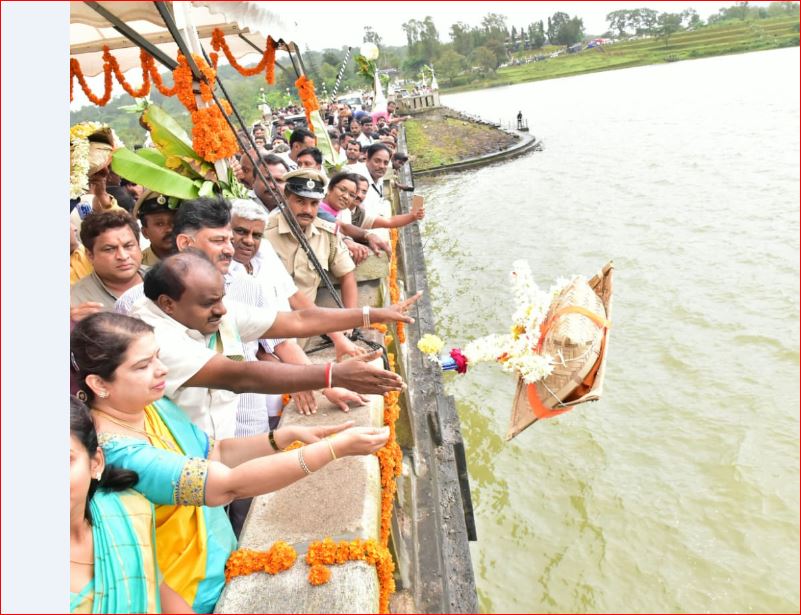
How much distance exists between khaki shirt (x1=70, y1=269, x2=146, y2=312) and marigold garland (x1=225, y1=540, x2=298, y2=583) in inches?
61.7

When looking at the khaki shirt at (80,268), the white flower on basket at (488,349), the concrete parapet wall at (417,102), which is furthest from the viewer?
the concrete parapet wall at (417,102)

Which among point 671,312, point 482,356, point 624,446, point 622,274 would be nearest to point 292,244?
point 482,356

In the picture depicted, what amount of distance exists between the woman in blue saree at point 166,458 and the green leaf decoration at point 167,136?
2.21 m

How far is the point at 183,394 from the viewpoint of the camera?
6.93 ft

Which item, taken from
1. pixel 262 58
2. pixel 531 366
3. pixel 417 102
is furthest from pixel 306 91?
pixel 417 102

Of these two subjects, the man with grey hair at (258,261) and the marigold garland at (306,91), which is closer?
the man with grey hair at (258,261)

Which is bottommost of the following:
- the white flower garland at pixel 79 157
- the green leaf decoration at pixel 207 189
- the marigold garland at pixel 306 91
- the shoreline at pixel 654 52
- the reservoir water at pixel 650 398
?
the reservoir water at pixel 650 398

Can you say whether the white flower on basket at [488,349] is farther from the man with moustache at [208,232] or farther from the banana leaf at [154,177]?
the banana leaf at [154,177]

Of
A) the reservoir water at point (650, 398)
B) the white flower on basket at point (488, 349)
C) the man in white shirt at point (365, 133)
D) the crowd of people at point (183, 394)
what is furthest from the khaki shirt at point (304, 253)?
the man in white shirt at point (365, 133)

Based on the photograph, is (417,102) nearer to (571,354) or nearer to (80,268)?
(80,268)

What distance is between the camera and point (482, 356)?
2977 mm

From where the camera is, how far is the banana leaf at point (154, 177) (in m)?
3.20

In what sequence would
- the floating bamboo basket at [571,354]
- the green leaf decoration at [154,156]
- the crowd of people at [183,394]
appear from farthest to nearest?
the green leaf decoration at [154,156], the floating bamboo basket at [571,354], the crowd of people at [183,394]

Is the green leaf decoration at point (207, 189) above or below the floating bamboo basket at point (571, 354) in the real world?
above
